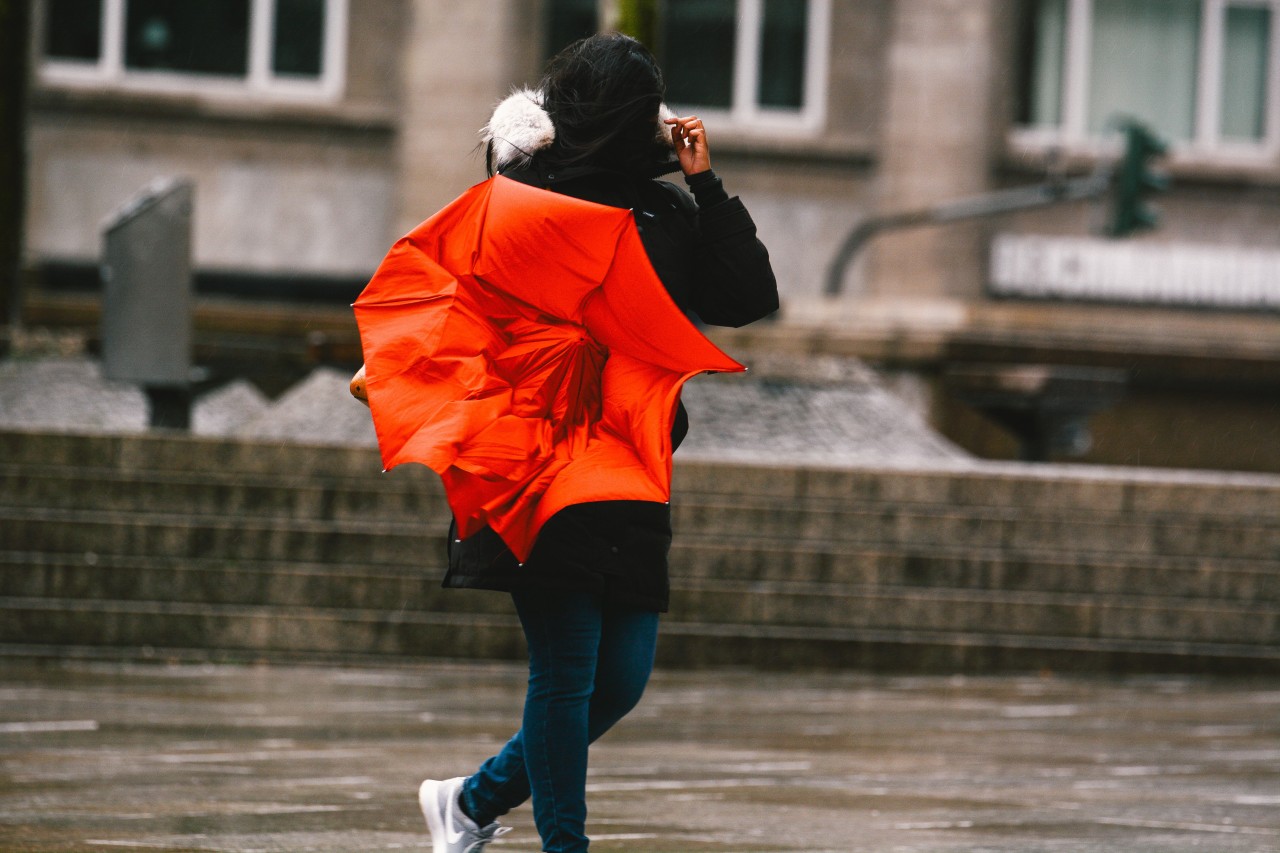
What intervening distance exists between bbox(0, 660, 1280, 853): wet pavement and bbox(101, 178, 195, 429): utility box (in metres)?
2.73

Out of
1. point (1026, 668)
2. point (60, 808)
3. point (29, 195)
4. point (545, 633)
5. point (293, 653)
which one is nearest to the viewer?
point (545, 633)

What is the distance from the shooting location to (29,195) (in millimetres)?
19391

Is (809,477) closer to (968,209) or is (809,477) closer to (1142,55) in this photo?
(968,209)

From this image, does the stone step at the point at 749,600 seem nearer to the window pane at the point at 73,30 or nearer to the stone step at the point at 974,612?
the stone step at the point at 974,612

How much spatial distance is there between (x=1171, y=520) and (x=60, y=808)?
296 inches

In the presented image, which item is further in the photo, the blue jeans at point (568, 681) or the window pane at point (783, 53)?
the window pane at point (783, 53)

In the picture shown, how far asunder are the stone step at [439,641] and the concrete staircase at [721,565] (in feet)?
0.03

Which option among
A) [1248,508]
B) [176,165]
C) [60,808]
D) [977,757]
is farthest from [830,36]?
[60,808]

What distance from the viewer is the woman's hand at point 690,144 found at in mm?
3988

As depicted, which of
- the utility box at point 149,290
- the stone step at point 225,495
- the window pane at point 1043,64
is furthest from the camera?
the window pane at point 1043,64

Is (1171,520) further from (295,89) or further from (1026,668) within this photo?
(295,89)

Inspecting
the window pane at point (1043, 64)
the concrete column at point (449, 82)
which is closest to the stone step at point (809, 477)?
the concrete column at point (449, 82)

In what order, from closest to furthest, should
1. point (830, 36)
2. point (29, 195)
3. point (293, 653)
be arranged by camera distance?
point (293, 653) < point (29, 195) < point (830, 36)

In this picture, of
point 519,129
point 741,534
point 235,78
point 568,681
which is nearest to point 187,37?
point 235,78
